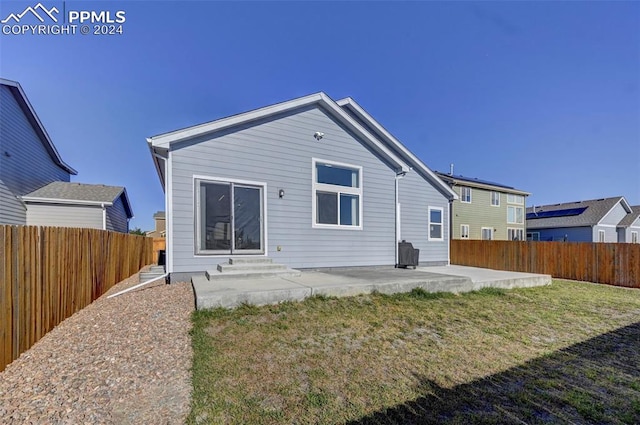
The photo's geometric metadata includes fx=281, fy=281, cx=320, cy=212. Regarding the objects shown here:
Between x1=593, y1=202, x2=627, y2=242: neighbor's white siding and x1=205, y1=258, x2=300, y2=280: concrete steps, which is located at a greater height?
x1=593, y1=202, x2=627, y2=242: neighbor's white siding

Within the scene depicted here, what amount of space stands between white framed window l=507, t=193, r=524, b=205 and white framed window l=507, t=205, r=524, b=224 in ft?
1.65

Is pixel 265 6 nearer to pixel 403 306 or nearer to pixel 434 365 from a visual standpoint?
pixel 403 306

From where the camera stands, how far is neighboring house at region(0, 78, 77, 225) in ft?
35.9

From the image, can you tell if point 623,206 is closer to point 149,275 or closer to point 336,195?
point 336,195

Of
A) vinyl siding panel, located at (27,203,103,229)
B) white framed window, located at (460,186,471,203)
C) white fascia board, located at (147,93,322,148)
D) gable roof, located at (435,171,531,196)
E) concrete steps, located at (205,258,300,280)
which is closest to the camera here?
concrete steps, located at (205,258,300,280)

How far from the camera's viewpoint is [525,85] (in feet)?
44.0

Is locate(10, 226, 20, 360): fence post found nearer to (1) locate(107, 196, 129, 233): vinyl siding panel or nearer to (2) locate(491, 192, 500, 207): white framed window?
(1) locate(107, 196, 129, 233): vinyl siding panel

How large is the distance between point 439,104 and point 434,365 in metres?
18.9

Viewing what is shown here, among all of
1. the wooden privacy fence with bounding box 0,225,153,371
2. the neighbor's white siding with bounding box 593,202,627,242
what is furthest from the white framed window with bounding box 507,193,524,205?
the wooden privacy fence with bounding box 0,225,153,371

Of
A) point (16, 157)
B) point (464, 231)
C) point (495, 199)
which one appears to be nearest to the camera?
point (16, 157)

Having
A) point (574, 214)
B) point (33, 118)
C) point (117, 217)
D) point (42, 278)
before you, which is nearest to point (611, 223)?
point (574, 214)

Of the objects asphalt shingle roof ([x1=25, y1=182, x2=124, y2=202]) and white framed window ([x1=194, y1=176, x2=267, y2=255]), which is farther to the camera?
asphalt shingle roof ([x1=25, y1=182, x2=124, y2=202])

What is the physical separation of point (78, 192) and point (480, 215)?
997 inches

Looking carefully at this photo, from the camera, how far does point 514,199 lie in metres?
23.8
